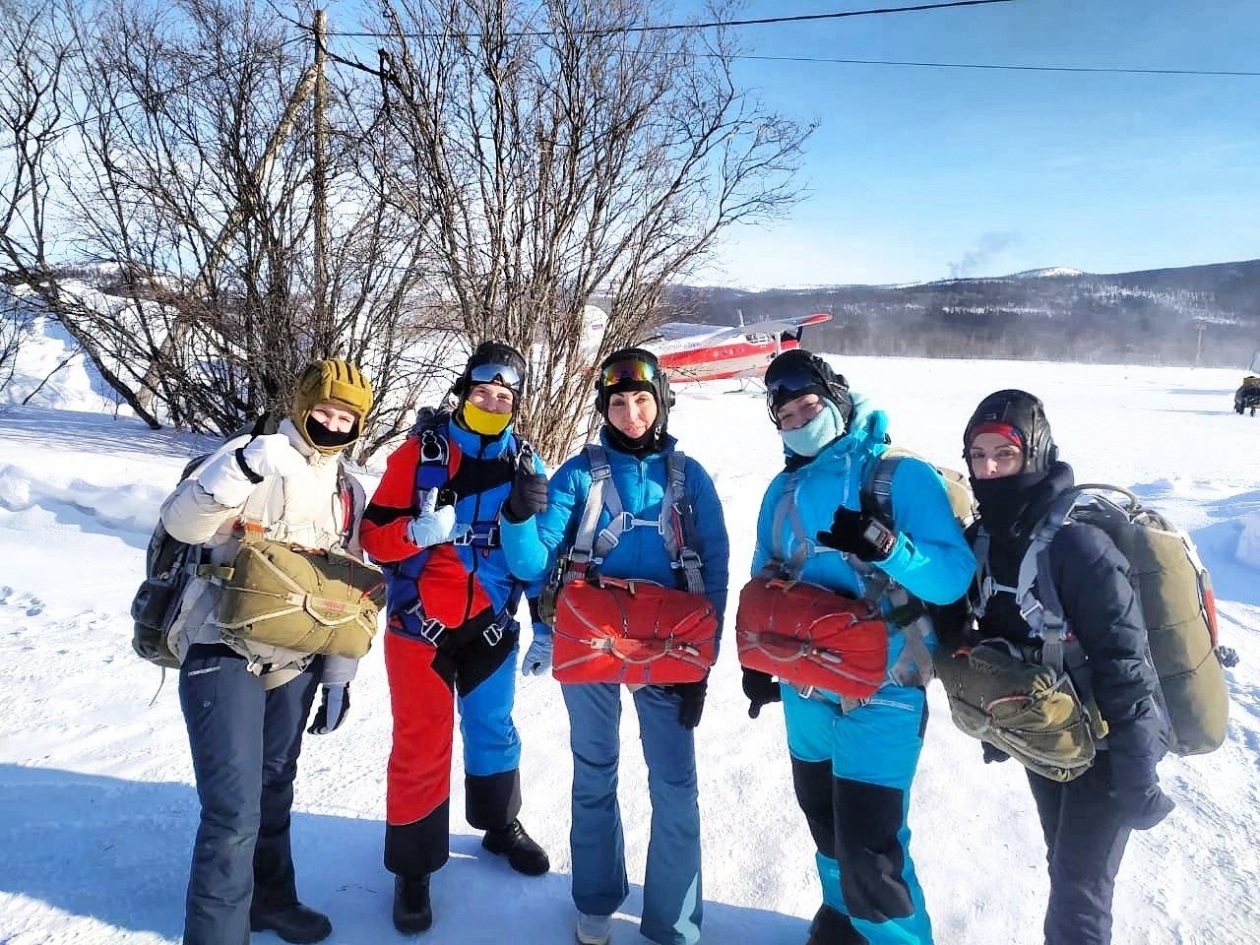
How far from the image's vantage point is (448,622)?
8.45 feet

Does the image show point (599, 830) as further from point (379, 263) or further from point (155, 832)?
point (379, 263)

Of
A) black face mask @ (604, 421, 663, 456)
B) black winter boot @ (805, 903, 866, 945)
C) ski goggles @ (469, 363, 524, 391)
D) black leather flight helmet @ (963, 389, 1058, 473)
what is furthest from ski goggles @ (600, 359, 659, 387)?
black winter boot @ (805, 903, 866, 945)

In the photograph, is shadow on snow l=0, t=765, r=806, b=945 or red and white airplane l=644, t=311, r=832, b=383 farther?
red and white airplane l=644, t=311, r=832, b=383

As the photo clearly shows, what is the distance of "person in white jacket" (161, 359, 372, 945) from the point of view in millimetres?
2098

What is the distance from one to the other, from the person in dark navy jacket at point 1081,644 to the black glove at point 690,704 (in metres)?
0.90

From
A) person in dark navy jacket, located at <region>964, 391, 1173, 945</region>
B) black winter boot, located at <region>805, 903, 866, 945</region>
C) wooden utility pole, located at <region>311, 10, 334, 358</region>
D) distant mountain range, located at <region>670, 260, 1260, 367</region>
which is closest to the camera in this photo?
person in dark navy jacket, located at <region>964, 391, 1173, 945</region>

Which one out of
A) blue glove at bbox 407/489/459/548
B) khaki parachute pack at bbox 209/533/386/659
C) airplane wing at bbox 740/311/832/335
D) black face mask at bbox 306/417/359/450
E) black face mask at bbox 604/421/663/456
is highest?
airplane wing at bbox 740/311/832/335

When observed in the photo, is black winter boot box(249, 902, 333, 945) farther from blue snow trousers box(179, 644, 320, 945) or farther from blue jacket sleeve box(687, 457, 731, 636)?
blue jacket sleeve box(687, 457, 731, 636)

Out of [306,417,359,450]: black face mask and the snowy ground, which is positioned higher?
[306,417,359,450]: black face mask

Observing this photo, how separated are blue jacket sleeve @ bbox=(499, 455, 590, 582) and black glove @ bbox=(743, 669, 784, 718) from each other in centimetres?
79

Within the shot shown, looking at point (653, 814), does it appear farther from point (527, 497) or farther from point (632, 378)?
point (632, 378)

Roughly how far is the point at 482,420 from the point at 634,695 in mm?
1118

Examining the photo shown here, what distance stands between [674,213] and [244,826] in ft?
26.3

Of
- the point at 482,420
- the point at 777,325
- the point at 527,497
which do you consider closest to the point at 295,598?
the point at 527,497
